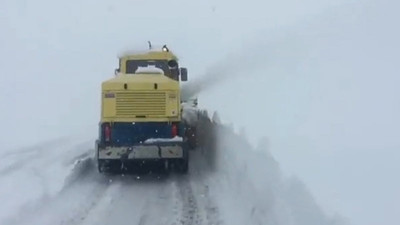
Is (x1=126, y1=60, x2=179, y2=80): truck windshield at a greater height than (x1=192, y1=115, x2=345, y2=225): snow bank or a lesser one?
→ greater

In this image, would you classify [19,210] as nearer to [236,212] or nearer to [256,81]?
[236,212]

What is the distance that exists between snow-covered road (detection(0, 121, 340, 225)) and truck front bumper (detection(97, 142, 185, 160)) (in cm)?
52

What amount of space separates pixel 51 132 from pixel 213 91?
30.0 ft

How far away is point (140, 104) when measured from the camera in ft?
49.3

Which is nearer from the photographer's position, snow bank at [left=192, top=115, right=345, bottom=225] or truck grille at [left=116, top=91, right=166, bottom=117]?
snow bank at [left=192, top=115, right=345, bottom=225]

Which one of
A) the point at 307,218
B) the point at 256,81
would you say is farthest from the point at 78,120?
the point at 307,218

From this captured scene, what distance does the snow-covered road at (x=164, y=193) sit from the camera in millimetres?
9188

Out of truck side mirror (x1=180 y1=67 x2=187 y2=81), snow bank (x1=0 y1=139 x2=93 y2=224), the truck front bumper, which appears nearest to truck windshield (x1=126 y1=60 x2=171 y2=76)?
truck side mirror (x1=180 y1=67 x2=187 y2=81)

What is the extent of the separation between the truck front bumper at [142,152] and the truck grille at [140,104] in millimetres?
740

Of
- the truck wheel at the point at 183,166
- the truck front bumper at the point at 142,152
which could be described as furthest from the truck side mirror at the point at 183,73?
the truck front bumper at the point at 142,152

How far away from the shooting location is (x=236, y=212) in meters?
10.4

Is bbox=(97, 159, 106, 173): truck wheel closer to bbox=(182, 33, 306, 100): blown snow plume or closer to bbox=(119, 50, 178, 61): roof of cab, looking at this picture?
bbox=(119, 50, 178, 61): roof of cab

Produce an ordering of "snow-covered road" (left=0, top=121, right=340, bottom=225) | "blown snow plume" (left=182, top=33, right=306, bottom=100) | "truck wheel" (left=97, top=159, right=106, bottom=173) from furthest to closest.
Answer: "blown snow plume" (left=182, top=33, right=306, bottom=100) < "truck wheel" (left=97, top=159, right=106, bottom=173) < "snow-covered road" (left=0, top=121, right=340, bottom=225)

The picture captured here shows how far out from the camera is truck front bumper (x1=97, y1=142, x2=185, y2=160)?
48.3 ft
